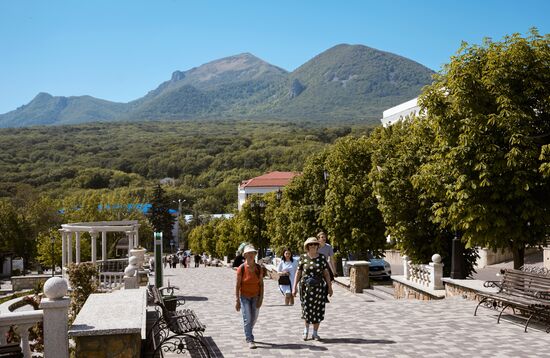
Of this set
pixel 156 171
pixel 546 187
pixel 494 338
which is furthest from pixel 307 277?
pixel 156 171

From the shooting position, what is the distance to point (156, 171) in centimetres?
18375

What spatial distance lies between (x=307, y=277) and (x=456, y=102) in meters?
6.60

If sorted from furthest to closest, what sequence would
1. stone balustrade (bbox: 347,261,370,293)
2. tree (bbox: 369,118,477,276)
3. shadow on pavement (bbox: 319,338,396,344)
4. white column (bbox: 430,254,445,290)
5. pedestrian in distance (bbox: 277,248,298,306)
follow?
stone balustrade (bbox: 347,261,370,293)
tree (bbox: 369,118,477,276)
white column (bbox: 430,254,445,290)
pedestrian in distance (bbox: 277,248,298,306)
shadow on pavement (bbox: 319,338,396,344)

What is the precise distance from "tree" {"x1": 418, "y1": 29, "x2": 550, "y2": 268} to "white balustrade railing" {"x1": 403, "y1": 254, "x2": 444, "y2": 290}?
2.46m

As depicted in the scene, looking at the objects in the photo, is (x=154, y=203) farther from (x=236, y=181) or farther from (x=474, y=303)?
(x=474, y=303)

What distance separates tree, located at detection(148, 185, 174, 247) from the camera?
11338 cm

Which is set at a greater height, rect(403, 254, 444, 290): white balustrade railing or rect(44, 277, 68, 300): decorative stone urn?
rect(44, 277, 68, 300): decorative stone urn

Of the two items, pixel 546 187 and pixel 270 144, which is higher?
pixel 270 144

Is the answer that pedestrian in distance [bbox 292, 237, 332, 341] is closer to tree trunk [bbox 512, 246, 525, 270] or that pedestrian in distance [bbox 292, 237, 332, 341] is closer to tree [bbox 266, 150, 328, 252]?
tree trunk [bbox 512, 246, 525, 270]

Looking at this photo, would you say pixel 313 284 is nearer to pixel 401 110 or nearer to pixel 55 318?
pixel 55 318

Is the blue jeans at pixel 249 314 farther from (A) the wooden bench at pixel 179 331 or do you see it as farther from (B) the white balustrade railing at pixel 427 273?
(B) the white balustrade railing at pixel 427 273

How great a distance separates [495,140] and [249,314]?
7539 millimetres

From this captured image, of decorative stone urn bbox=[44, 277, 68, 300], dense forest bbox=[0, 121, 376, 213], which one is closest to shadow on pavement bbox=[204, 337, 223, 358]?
decorative stone urn bbox=[44, 277, 68, 300]

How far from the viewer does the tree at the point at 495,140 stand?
14461 millimetres
